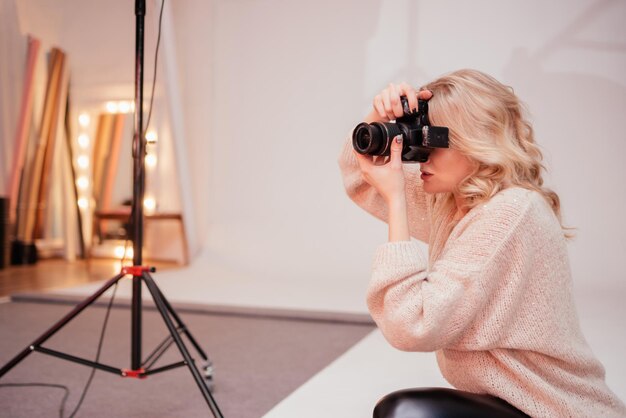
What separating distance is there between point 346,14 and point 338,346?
8.02 feet

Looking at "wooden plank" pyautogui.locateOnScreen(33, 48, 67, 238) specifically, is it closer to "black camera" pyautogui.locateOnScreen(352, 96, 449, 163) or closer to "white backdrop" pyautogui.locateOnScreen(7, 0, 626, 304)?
"white backdrop" pyautogui.locateOnScreen(7, 0, 626, 304)

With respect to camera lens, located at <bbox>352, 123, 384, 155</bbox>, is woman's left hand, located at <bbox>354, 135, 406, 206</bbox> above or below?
below

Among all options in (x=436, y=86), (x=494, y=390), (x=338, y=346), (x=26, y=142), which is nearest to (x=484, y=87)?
(x=436, y=86)

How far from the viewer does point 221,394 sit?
5.35ft

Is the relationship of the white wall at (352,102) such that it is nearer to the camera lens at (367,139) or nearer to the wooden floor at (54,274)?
the wooden floor at (54,274)

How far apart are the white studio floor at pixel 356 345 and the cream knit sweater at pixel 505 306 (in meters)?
0.68

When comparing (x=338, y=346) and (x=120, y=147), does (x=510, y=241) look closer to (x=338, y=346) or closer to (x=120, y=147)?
(x=338, y=346)

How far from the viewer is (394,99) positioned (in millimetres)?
1014

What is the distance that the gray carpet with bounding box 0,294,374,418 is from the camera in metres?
1.54

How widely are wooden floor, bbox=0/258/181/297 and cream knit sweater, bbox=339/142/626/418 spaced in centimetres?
288

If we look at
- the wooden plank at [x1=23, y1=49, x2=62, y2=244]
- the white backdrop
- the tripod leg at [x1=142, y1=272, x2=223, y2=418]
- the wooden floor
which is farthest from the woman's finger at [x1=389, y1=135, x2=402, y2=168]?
the wooden plank at [x1=23, y1=49, x2=62, y2=244]

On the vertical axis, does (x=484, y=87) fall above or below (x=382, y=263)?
above

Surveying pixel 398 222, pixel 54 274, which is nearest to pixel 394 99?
pixel 398 222

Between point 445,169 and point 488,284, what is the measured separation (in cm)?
22
